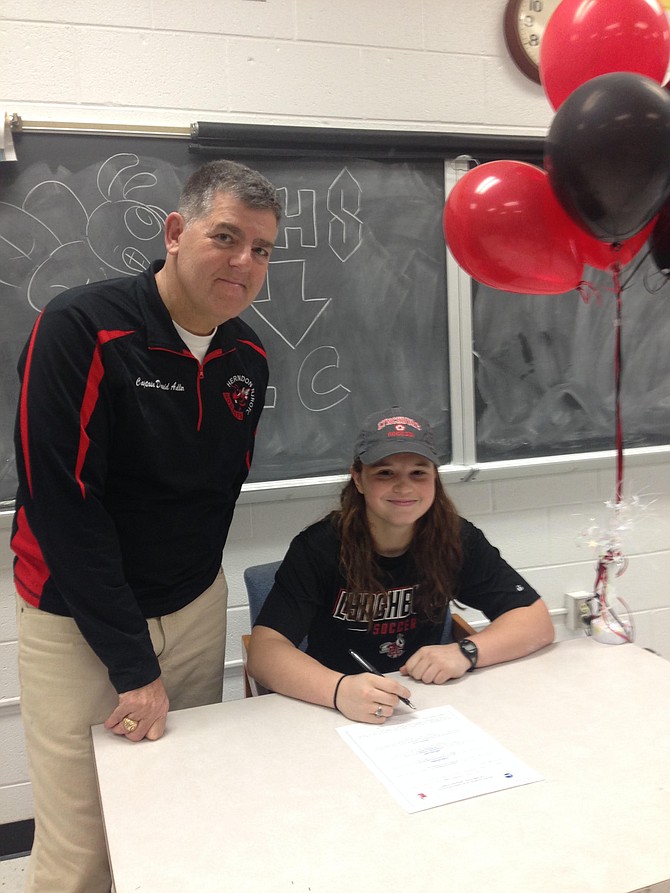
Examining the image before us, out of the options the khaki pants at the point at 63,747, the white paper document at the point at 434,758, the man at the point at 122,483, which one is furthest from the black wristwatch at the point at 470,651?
the khaki pants at the point at 63,747

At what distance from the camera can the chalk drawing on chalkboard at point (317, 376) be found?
212cm

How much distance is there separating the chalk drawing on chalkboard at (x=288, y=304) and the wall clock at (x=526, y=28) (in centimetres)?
96

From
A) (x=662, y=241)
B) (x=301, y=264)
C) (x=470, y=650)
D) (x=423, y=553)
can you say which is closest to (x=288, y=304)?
(x=301, y=264)

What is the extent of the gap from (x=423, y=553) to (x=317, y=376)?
742mm

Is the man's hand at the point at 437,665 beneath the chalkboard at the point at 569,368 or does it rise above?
beneath

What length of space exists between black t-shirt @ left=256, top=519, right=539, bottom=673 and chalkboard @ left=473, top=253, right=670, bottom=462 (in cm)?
73

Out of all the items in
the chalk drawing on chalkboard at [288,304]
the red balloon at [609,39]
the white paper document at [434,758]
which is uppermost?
the red balloon at [609,39]

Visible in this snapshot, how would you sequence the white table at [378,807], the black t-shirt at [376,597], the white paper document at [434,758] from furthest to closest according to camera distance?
the black t-shirt at [376,597]
the white paper document at [434,758]
the white table at [378,807]

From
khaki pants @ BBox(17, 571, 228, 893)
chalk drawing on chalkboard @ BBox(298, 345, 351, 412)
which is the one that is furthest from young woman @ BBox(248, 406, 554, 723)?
chalk drawing on chalkboard @ BBox(298, 345, 351, 412)

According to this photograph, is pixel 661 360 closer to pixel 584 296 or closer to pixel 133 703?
pixel 584 296

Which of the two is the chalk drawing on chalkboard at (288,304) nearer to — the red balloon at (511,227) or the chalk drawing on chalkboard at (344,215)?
the chalk drawing on chalkboard at (344,215)

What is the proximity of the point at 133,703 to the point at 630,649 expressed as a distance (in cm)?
104

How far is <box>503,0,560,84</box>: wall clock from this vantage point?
7.04 feet

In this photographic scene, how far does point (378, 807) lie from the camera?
0.98 meters
